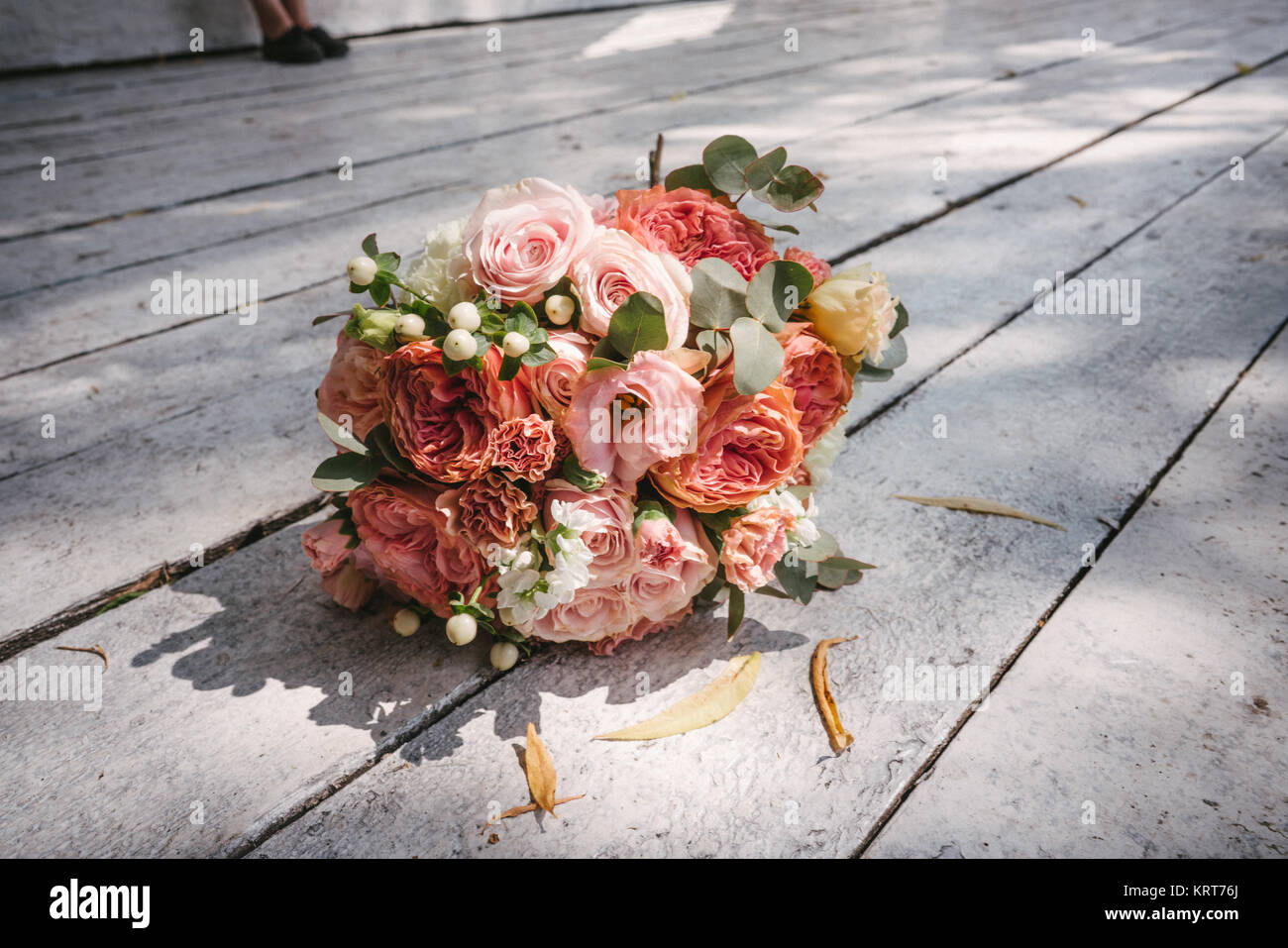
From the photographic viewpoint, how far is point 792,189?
0.87 meters

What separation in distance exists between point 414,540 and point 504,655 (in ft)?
0.47

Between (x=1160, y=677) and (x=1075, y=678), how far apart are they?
82mm

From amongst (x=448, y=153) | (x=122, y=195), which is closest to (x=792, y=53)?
(x=448, y=153)

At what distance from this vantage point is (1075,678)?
862 millimetres

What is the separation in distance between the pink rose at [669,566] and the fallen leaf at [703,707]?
0.09 meters

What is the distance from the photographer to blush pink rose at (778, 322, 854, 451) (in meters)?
0.83

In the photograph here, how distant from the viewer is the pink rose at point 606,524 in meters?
0.79

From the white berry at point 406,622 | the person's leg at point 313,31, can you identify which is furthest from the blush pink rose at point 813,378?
the person's leg at point 313,31

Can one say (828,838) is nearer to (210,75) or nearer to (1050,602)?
(1050,602)

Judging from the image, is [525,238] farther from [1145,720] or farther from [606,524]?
[1145,720]

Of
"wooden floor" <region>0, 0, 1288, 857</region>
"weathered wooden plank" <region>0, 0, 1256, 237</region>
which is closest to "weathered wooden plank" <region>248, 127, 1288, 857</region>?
"wooden floor" <region>0, 0, 1288, 857</region>

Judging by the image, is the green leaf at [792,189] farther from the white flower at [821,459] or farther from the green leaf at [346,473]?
the green leaf at [346,473]

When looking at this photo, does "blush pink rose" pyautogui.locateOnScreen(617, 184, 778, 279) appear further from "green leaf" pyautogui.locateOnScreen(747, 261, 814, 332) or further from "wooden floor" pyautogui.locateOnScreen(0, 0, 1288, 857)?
"wooden floor" pyautogui.locateOnScreen(0, 0, 1288, 857)

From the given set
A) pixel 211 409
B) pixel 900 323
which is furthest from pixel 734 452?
pixel 211 409
